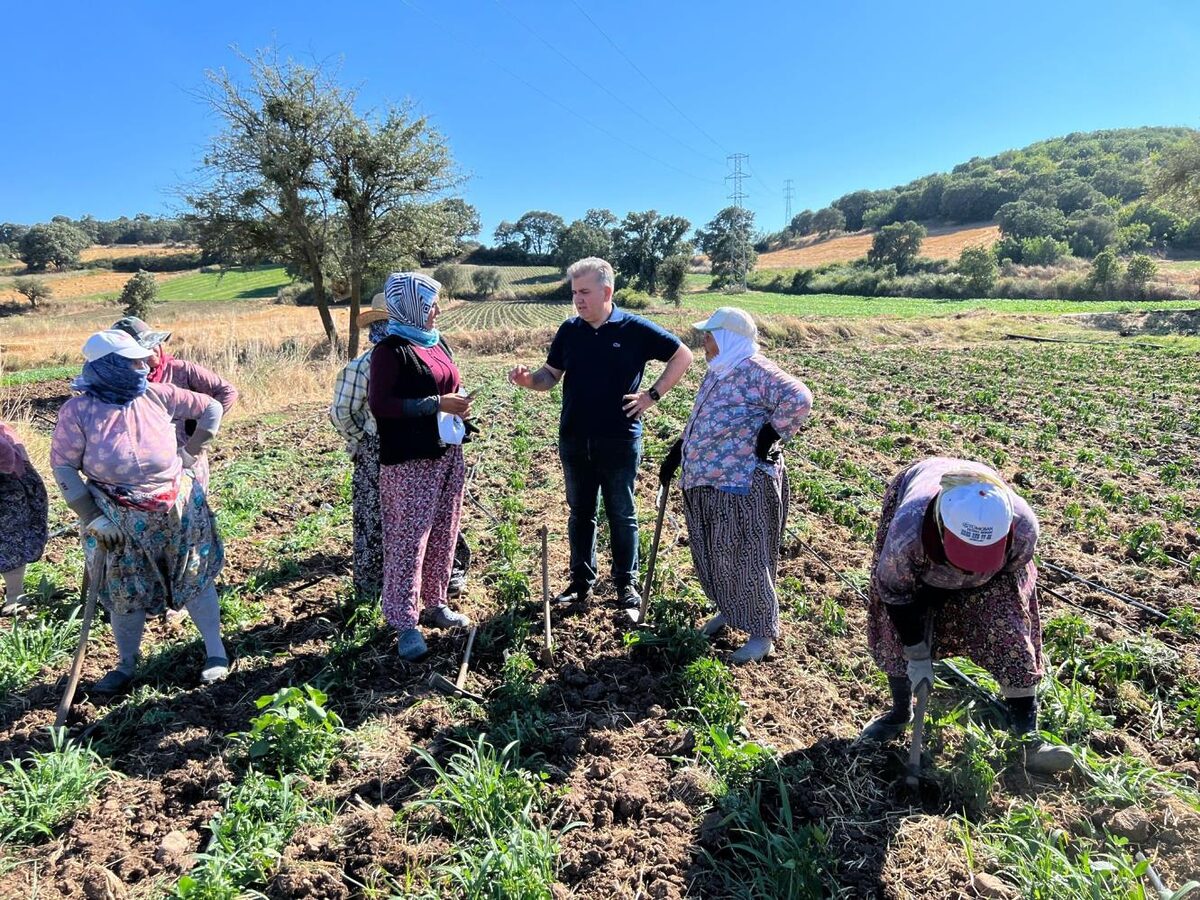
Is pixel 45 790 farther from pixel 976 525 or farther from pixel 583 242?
pixel 583 242

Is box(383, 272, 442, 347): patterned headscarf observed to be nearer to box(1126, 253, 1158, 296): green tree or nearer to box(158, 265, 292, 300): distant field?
box(158, 265, 292, 300): distant field

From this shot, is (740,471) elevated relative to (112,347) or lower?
lower

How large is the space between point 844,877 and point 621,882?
794 millimetres

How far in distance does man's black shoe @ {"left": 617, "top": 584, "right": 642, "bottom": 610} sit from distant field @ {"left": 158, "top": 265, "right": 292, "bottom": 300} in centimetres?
4552

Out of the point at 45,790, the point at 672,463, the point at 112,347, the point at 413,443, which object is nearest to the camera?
the point at 45,790

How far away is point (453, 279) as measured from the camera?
168 feet

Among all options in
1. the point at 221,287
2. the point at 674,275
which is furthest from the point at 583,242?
the point at 221,287

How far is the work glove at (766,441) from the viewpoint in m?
3.27

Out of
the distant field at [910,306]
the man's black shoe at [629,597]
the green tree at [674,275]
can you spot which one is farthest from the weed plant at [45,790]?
the green tree at [674,275]

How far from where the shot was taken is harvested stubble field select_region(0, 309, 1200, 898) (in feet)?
7.35

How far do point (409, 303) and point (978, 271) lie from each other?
5718 centimetres

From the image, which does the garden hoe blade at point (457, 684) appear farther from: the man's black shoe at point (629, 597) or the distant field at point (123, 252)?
the distant field at point (123, 252)

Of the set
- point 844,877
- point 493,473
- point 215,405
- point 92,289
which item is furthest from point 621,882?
point 92,289

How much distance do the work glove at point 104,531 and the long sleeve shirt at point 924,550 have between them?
3.42 m
